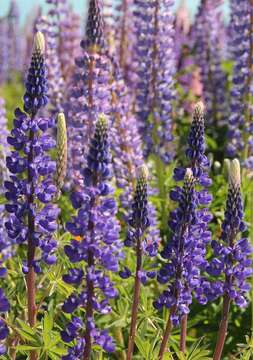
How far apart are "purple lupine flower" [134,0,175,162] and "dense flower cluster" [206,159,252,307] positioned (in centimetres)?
285

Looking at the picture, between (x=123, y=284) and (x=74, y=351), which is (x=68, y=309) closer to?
(x=74, y=351)

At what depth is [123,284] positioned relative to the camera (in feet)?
13.9

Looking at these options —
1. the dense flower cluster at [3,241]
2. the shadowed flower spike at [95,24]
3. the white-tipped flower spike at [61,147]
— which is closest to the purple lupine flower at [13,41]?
the dense flower cluster at [3,241]

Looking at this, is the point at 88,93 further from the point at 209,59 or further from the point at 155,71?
the point at 209,59

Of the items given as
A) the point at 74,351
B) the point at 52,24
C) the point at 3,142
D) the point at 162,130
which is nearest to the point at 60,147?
the point at 74,351

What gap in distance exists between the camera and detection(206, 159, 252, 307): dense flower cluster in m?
2.81

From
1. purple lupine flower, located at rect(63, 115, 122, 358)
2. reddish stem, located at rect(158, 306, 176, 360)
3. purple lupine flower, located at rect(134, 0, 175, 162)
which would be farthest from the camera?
purple lupine flower, located at rect(134, 0, 175, 162)

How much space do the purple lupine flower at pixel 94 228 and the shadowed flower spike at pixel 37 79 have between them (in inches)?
16.8

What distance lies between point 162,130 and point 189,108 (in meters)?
1.61

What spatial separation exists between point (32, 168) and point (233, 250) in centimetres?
89

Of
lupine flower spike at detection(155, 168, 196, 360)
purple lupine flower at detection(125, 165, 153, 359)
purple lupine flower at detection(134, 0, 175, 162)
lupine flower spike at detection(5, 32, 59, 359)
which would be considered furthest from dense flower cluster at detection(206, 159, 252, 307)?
purple lupine flower at detection(134, 0, 175, 162)

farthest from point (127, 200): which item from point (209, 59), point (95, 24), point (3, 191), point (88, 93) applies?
point (209, 59)

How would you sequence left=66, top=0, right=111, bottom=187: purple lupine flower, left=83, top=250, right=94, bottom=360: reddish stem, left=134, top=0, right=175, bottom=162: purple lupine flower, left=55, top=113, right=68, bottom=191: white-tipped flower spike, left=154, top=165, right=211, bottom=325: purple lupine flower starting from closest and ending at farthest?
left=83, top=250, right=94, bottom=360: reddish stem → left=154, top=165, right=211, bottom=325: purple lupine flower → left=55, top=113, right=68, bottom=191: white-tipped flower spike → left=66, top=0, right=111, bottom=187: purple lupine flower → left=134, top=0, right=175, bottom=162: purple lupine flower

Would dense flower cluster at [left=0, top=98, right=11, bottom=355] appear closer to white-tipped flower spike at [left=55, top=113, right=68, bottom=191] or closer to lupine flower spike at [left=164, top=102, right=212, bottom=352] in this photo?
white-tipped flower spike at [left=55, top=113, right=68, bottom=191]
